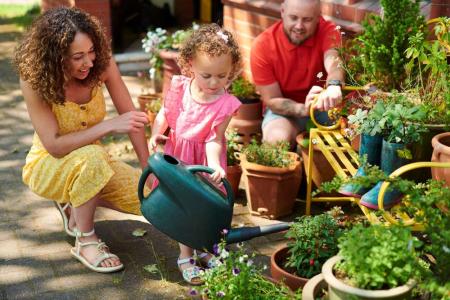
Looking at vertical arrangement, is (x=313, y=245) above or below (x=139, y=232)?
above

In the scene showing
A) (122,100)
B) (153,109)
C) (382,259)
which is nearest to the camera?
(382,259)

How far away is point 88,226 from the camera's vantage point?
3.67 meters

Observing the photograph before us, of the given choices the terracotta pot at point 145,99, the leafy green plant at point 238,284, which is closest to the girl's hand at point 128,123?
the leafy green plant at point 238,284

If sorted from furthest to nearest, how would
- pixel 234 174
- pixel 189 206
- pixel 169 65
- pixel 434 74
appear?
1. pixel 169 65
2. pixel 234 174
3. pixel 434 74
4. pixel 189 206

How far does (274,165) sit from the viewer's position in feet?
13.6

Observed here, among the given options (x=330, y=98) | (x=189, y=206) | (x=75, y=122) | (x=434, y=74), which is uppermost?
(x=434, y=74)

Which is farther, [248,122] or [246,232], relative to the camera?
[248,122]

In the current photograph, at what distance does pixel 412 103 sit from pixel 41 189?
6.33 ft

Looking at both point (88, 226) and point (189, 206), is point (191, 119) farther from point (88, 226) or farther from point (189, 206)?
point (88, 226)

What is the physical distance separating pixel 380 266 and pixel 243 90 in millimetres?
2988

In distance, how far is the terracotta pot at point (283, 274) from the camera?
2982 millimetres

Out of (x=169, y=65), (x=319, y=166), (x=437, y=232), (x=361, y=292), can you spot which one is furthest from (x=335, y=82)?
(x=169, y=65)

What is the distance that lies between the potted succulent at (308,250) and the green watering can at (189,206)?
227 millimetres

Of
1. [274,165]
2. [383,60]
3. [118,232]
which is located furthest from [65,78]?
[383,60]
